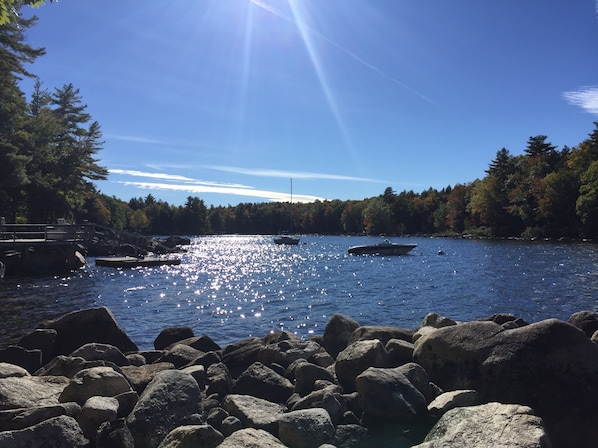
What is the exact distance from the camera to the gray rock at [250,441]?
5554 mm

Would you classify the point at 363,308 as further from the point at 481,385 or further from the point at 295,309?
the point at 481,385

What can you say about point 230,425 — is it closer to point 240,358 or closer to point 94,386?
point 94,386

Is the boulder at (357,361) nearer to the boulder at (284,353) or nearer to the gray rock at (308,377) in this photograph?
the gray rock at (308,377)

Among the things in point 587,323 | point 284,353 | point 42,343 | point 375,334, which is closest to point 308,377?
point 284,353

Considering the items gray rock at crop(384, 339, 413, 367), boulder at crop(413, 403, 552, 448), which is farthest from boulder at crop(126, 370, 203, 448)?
gray rock at crop(384, 339, 413, 367)

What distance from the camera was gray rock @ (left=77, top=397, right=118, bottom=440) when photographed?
640 cm

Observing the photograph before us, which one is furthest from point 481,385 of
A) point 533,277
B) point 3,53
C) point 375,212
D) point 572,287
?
point 375,212

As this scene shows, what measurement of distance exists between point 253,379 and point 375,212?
141m

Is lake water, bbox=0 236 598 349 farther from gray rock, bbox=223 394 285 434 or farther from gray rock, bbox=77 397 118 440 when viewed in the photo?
gray rock, bbox=77 397 118 440

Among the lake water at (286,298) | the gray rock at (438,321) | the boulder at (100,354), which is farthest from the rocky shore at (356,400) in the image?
the lake water at (286,298)

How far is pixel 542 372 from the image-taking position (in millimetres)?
6539

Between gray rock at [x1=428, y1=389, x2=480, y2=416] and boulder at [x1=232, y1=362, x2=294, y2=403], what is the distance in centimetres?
263

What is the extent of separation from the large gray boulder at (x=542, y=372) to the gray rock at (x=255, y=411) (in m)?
2.99

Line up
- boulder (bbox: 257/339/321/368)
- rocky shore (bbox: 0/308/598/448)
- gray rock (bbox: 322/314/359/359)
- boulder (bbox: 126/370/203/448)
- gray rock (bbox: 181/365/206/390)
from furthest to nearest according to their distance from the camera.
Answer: gray rock (bbox: 322/314/359/359), boulder (bbox: 257/339/321/368), gray rock (bbox: 181/365/206/390), boulder (bbox: 126/370/203/448), rocky shore (bbox: 0/308/598/448)
